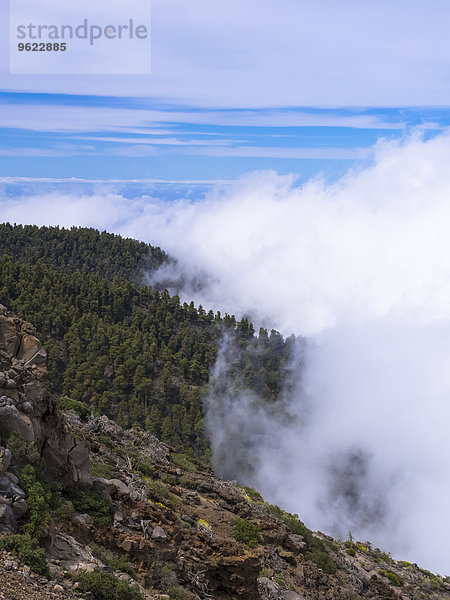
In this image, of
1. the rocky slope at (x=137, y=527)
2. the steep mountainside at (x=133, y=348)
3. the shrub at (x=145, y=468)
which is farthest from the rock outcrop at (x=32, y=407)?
the steep mountainside at (x=133, y=348)

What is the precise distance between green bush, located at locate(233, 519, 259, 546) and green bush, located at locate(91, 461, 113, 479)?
7.05 m

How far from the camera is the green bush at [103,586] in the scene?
14984mm

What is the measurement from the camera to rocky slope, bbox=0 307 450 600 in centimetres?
1653

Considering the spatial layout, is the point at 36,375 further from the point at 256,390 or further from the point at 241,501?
the point at 256,390

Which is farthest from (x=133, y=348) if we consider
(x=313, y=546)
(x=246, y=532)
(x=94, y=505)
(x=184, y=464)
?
(x=94, y=505)

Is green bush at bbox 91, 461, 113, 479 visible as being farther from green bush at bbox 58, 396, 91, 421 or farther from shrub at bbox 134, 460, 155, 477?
green bush at bbox 58, 396, 91, 421

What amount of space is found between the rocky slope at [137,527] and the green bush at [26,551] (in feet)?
0.73

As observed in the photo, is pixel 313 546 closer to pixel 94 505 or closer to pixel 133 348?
pixel 94 505

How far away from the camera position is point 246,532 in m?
28.1

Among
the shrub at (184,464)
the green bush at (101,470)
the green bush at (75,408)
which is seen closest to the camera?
the green bush at (101,470)

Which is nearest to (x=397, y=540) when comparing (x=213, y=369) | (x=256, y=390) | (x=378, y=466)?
(x=378, y=466)

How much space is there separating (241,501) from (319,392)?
502 ft

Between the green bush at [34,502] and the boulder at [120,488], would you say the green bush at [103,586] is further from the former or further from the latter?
the boulder at [120,488]

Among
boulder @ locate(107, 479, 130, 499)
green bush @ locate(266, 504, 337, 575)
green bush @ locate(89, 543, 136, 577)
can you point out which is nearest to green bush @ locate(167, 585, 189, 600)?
green bush @ locate(89, 543, 136, 577)
